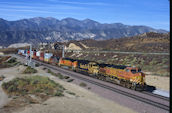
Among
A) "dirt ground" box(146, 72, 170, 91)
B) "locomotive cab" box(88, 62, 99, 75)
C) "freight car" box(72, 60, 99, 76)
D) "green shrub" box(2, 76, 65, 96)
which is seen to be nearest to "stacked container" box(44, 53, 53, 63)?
"freight car" box(72, 60, 99, 76)

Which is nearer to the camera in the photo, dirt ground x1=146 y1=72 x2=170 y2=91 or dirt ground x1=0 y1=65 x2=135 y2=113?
dirt ground x1=0 y1=65 x2=135 y2=113

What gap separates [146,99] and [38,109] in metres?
11.8

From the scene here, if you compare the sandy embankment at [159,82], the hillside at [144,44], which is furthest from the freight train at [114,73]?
the hillside at [144,44]

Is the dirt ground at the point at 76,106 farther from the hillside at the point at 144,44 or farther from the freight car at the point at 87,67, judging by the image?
the hillside at the point at 144,44

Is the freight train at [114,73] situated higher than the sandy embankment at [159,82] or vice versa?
the freight train at [114,73]

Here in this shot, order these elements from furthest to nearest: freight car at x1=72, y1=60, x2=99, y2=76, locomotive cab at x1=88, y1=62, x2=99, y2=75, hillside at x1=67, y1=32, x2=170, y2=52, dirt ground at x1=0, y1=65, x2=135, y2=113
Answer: hillside at x1=67, y1=32, x2=170, y2=52 < freight car at x1=72, y1=60, x2=99, y2=76 < locomotive cab at x1=88, y1=62, x2=99, y2=75 < dirt ground at x1=0, y1=65, x2=135, y2=113

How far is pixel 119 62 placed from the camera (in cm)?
5584

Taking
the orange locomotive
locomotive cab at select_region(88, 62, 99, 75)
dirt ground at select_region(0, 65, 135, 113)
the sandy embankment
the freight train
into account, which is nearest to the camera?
dirt ground at select_region(0, 65, 135, 113)

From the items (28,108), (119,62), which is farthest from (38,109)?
(119,62)

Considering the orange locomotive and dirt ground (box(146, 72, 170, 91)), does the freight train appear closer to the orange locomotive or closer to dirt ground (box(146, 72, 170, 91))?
the orange locomotive

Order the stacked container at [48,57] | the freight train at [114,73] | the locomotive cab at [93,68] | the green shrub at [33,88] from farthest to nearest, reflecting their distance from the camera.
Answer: the stacked container at [48,57] < the locomotive cab at [93,68] < the freight train at [114,73] < the green shrub at [33,88]

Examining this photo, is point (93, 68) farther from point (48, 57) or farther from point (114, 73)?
point (48, 57)

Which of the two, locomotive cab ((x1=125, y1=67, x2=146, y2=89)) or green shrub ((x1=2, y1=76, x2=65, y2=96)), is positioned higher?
locomotive cab ((x1=125, y1=67, x2=146, y2=89))

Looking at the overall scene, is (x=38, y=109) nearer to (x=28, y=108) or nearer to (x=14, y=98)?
(x=28, y=108)
